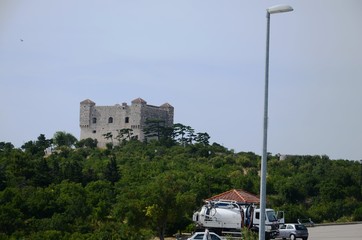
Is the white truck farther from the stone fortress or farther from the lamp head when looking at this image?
the stone fortress

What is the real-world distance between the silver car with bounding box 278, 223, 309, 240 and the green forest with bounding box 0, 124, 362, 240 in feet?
14.8

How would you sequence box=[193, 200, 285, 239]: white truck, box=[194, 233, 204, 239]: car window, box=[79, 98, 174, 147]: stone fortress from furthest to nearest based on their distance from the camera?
box=[79, 98, 174, 147]: stone fortress < box=[193, 200, 285, 239]: white truck < box=[194, 233, 204, 239]: car window

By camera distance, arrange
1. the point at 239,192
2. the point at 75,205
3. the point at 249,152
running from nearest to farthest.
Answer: the point at 239,192
the point at 75,205
the point at 249,152

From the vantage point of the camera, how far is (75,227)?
2912cm

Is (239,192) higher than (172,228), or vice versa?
(239,192)

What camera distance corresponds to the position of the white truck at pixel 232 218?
26.3 meters

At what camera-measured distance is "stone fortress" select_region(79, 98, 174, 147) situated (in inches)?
3784

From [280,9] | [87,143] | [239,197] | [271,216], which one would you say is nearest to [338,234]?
[239,197]

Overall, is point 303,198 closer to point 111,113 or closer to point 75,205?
Result: point 75,205

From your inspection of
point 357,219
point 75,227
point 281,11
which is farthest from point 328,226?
point 281,11

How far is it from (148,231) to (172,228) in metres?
5.63

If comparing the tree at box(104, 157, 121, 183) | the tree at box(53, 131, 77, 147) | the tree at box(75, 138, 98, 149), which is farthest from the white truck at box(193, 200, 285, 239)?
the tree at box(53, 131, 77, 147)

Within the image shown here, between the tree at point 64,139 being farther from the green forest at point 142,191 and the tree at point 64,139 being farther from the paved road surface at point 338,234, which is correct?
the paved road surface at point 338,234

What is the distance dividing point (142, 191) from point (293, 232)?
7.39m
